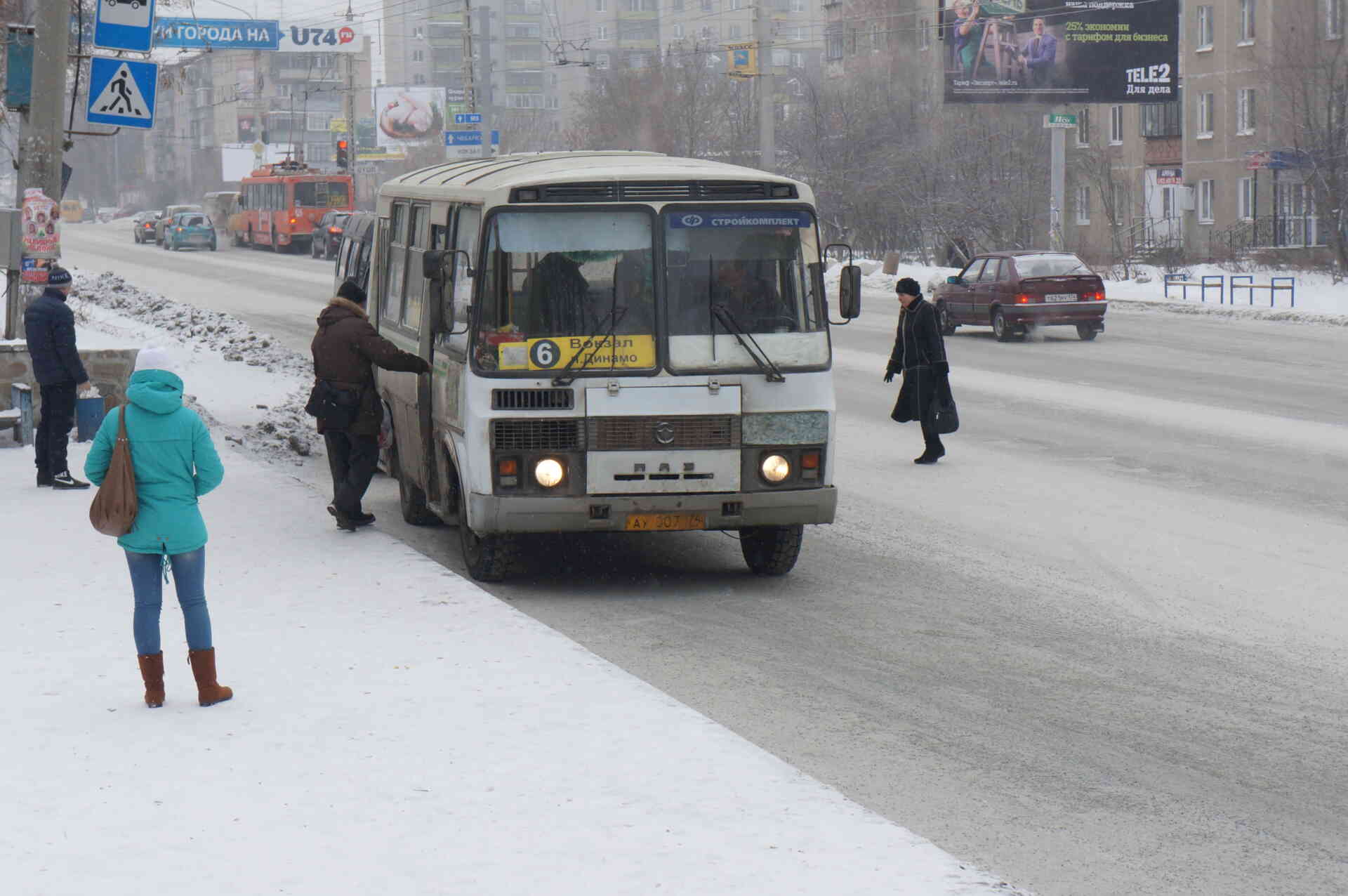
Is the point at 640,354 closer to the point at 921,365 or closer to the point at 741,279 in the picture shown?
the point at 741,279

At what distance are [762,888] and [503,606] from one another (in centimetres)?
429

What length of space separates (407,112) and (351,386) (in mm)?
98095

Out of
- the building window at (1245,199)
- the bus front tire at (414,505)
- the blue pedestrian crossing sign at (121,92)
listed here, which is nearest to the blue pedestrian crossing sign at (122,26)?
the blue pedestrian crossing sign at (121,92)

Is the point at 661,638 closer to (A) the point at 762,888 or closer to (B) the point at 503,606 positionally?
(B) the point at 503,606

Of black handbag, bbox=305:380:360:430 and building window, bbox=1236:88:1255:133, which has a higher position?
building window, bbox=1236:88:1255:133

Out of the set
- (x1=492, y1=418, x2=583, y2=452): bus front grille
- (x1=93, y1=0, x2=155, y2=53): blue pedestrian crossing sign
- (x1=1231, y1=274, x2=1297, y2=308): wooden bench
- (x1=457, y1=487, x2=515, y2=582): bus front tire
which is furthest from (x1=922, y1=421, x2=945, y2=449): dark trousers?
(x1=1231, y1=274, x2=1297, y2=308): wooden bench

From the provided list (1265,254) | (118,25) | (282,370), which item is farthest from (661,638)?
(1265,254)

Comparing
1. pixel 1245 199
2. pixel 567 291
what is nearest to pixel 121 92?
pixel 567 291

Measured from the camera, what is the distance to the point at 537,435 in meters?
10.2

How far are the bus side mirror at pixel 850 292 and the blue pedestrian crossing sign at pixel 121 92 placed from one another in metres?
7.46

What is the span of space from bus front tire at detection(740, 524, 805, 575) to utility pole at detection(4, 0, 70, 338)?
8.65 metres

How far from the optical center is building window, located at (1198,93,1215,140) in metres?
62.4

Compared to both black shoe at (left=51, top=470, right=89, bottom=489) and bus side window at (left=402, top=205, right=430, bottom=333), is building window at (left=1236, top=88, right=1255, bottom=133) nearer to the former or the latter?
bus side window at (left=402, top=205, right=430, bottom=333)

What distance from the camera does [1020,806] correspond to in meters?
6.50
